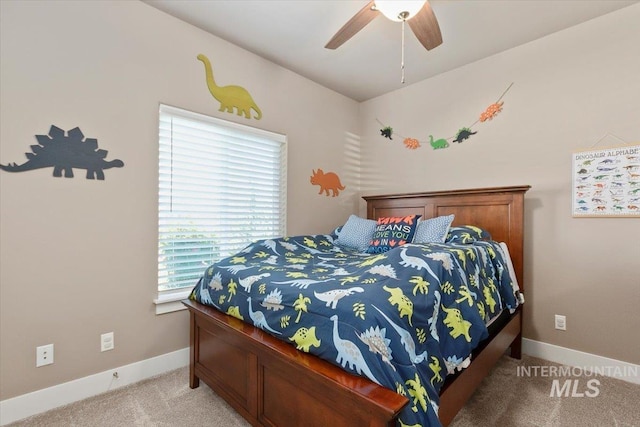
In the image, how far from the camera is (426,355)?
1160 mm

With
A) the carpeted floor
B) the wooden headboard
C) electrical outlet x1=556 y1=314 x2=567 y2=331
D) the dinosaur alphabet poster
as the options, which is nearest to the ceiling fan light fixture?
the wooden headboard

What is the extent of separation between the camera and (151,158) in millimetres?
2236

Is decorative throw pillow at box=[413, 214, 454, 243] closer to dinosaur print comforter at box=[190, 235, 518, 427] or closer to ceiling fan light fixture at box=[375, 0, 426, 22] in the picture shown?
dinosaur print comforter at box=[190, 235, 518, 427]

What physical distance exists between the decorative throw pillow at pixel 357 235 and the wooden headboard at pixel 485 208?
1.99 feet

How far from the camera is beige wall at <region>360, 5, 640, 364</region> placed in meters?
2.21

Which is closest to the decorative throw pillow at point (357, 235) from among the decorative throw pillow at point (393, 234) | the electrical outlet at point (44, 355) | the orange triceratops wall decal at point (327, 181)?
the decorative throw pillow at point (393, 234)

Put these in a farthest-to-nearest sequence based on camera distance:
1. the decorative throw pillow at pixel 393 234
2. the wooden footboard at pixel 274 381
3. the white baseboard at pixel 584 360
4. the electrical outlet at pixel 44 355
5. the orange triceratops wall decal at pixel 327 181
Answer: the orange triceratops wall decal at pixel 327 181
the decorative throw pillow at pixel 393 234
the white baseboard at pixel 584 360
the electrical outlet at pixel 44 355
the wooden footboard at pixel 274 381

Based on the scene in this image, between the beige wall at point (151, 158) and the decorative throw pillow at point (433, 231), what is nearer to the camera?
the beige wall at point (151, 158)

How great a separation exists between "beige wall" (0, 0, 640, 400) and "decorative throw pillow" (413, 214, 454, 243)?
76 centimetres

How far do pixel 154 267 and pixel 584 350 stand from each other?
3.33m

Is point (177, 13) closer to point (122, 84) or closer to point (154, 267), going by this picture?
point (122, 84)

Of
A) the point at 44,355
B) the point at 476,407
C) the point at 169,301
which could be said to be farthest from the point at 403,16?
the point at 44,355

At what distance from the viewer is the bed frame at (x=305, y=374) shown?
1.05 m

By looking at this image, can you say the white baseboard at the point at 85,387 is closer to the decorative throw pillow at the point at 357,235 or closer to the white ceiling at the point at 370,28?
the decorative throw pillow at the point at 357,235
